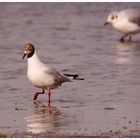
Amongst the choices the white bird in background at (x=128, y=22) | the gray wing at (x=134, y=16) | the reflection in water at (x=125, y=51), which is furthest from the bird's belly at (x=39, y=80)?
the gray wing at (x=134, y=16)

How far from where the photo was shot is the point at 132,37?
1934 cm

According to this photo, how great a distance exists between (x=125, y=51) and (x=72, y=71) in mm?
3089

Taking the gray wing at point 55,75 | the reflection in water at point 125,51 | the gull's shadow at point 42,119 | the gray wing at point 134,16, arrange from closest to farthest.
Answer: the gull's shadow at point 42,119 < the gray wing at point 55,75 < the reflection in water at point 125,51 < the gray wing at point 134,16

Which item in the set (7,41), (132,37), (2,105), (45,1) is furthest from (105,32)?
(2,105)

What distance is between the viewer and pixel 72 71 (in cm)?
1343

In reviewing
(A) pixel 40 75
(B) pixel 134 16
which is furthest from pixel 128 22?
(A) pixel 40 75

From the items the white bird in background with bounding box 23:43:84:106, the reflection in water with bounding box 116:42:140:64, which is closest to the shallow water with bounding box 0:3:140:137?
the reflection in water with bounding box 116:42:140:64

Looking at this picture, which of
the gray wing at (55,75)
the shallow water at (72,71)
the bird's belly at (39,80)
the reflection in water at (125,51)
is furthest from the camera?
the reflection in water at (125,51)

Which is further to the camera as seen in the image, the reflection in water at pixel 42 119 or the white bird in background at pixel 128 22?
the white bird in background at pixel 128 22

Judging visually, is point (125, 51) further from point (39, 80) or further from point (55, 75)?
point (39, 80)

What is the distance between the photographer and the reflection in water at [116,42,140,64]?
14742 millimetres

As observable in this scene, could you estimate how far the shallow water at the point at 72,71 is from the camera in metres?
9.07

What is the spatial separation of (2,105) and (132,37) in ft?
31.0

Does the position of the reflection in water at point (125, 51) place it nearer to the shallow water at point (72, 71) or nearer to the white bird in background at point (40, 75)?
the shallow water at point (72, 71)
